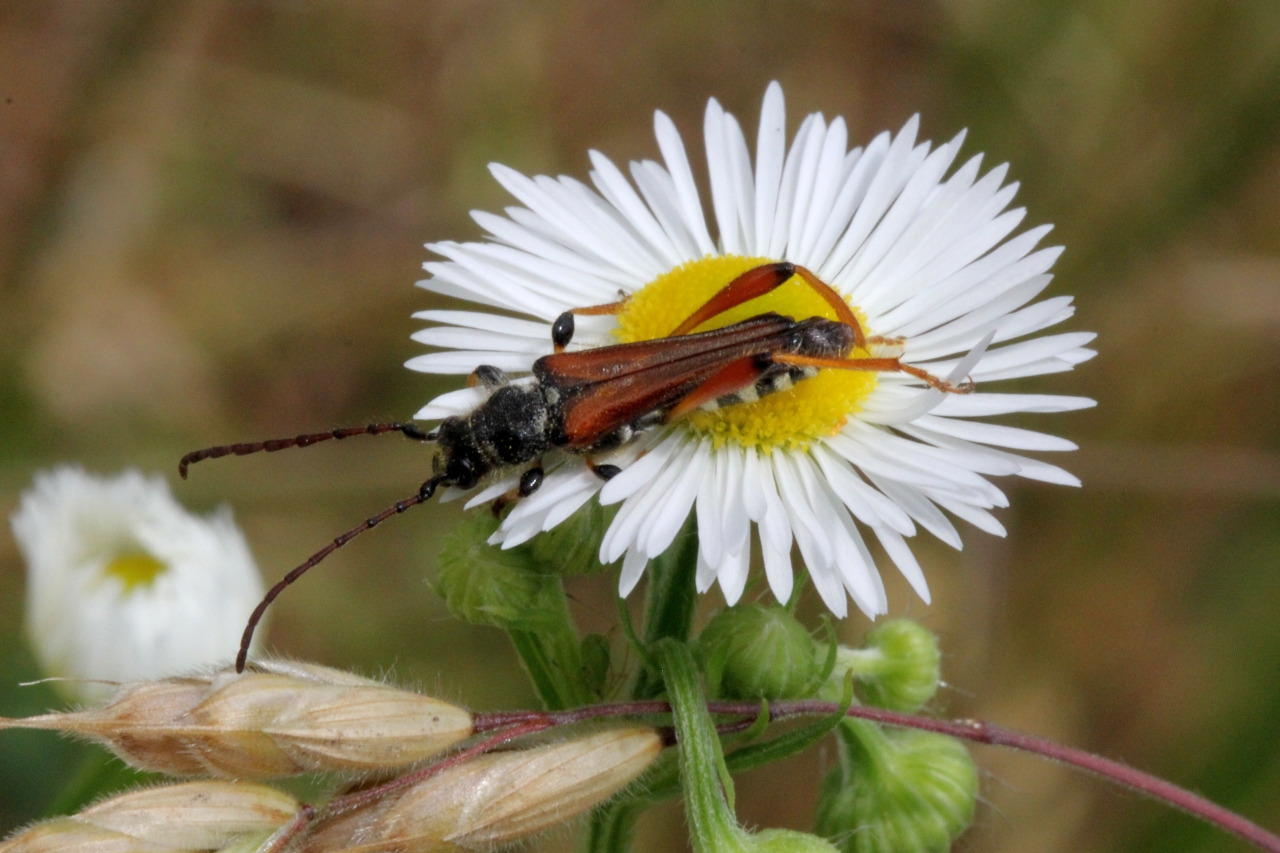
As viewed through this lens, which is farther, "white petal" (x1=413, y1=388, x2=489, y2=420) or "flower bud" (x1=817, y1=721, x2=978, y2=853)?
"white petal" (x1=413, y1=388, x2=489, y2=420)

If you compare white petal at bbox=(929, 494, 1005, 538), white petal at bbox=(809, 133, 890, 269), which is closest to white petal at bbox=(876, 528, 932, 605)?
white petal at bbox=(929, 494, 1005, 538)

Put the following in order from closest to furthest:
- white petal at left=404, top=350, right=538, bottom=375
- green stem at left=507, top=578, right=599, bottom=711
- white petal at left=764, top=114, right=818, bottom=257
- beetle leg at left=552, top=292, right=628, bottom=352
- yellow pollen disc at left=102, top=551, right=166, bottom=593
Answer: green stem at left=507, top=578, right=599, bottom=711
white petal at left=404, top=350, right=538, bottom=375
beetle leg at left=552, top=292, right=628, bottom=352
white petal at left=764, top=114, right=818, bottom=257
yellow pollen disc at left=102, top=551, right=166, bottom=593

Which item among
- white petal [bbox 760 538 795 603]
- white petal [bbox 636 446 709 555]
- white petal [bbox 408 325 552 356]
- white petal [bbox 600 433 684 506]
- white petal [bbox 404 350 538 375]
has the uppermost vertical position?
white petal [bbox 408 325 552 356]

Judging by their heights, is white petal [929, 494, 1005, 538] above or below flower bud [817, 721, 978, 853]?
above

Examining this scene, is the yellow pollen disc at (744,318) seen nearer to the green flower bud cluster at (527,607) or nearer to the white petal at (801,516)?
the white petal at (801,516)

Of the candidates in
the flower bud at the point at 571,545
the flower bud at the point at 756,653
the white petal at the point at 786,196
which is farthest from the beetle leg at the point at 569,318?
the flower bud at the point at 756,653

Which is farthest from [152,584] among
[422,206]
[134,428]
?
[422,206]

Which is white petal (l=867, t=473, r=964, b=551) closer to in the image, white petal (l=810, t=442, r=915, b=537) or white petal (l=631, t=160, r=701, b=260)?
white petal (l=810, t=442, r=915, b=537)

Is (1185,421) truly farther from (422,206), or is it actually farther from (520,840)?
(520,840)

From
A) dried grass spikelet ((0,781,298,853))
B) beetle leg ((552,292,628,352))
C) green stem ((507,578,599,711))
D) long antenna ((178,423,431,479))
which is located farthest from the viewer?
beetle leg ((552,292,628,352))
